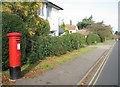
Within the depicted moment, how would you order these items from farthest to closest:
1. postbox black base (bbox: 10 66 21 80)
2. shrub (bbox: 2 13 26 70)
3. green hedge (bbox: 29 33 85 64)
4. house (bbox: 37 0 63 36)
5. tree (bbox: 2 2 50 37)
→ 1. house (bbox: 37 0 63 36)
2. tree (bbox: 2 2 50 37)
3. green hedge (bbox: 29 33 85 64)
4. shrub (bbox: 2 13 26 70)
5. postbox black base (bbox: 10 66 21 80)

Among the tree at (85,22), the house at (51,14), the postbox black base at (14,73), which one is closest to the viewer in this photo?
the postbox black base at (14,73)

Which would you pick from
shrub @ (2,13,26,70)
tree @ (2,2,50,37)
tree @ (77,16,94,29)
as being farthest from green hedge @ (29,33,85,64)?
tree @ (77,16,94,29)

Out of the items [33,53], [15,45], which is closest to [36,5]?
[33,53]

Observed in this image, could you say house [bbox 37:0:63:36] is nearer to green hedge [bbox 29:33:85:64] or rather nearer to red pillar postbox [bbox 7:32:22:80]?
green hedge [bbox 29:33:85:64]

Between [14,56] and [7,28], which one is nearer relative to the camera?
[14,56]

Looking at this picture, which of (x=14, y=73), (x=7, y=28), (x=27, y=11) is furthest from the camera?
(x=27, y=11)

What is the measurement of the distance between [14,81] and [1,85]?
813 mm

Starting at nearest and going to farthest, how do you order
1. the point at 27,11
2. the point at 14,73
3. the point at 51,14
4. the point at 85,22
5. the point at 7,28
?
the point at 14,73 → the point at 7,28 → the point at 27,11 → the point at 51,14 → the point at 85,22

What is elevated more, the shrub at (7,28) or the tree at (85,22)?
the tree at (85,22)

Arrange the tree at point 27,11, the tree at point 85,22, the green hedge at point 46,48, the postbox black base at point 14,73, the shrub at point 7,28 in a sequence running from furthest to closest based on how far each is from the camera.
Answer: the tree at point 85,22 < the tree at point 27,11 < the green hedge at point 46,48 < the shrub at point 7,28 < the postbox black base at point 14,73

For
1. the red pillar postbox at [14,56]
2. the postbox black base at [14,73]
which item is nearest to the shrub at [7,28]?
the red pillar postbox at [14,56]

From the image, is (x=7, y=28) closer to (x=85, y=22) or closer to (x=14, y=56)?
(x=14, y=56)

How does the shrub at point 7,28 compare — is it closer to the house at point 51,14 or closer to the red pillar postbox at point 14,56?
the red pillar postbox at point 14,56

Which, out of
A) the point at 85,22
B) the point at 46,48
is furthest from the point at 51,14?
the point at 85,22
